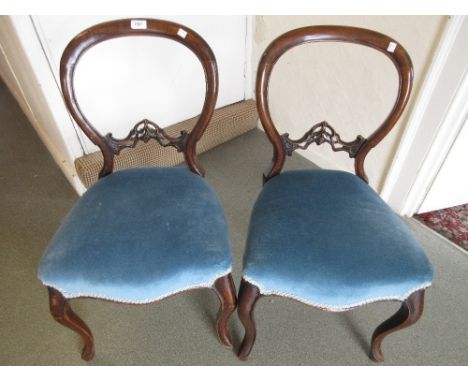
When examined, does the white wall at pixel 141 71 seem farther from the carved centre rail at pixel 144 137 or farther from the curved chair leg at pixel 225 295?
the curved chair leg at pixel 225 295

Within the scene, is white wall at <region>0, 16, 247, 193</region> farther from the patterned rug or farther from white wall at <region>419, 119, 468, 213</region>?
the patterned rug

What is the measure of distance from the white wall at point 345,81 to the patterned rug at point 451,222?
0.27 m

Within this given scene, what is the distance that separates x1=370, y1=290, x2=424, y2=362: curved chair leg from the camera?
75 centimetres

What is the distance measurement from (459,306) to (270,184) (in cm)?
86

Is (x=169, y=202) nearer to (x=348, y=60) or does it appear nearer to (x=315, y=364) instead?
(x=315, y=364)

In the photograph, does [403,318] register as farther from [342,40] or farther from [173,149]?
[173,149]

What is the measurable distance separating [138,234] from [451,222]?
1.42 m

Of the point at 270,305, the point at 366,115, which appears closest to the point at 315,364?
the point at 270,305

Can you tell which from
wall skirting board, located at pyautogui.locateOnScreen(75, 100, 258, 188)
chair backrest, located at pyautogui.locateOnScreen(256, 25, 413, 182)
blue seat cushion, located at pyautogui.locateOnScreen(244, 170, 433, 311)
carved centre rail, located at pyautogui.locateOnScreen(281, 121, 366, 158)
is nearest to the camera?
blue seat cushion, located at pyautogui.locateOnScreen(244, 170, 433, 311)

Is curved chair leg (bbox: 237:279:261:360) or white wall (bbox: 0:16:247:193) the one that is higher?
white wall (bbox: 0:16:247:193)

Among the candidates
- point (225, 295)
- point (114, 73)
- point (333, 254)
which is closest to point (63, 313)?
point (225, 295)

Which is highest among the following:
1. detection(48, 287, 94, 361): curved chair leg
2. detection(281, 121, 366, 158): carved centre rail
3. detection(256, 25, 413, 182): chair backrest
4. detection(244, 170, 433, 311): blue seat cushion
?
detection(256, 25, 413, 182): chair backrest

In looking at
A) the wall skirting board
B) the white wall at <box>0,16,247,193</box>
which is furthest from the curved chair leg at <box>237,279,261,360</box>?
the white wall at <box>0,16,247,193</box>

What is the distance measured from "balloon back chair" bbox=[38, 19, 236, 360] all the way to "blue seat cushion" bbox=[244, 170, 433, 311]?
10 cm
